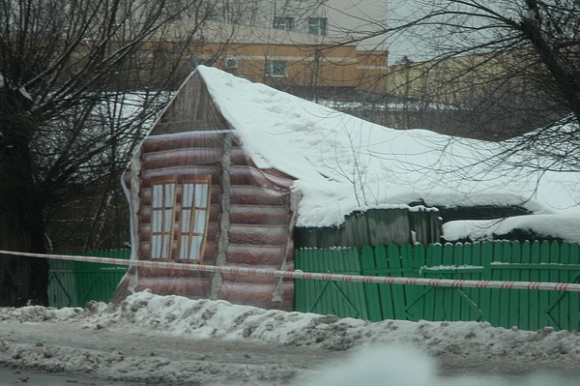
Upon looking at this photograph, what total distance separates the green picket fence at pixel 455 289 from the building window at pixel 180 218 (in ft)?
9.03

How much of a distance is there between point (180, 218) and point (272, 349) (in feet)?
19.8

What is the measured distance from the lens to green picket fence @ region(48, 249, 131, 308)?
70.7ft

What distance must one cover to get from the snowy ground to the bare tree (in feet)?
18.4

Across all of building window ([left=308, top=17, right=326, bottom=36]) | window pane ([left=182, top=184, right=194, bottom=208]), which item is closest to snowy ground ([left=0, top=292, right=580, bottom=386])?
window pane ([left=182, top=184, right=194, bottom=208])

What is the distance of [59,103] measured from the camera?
69.8 ft

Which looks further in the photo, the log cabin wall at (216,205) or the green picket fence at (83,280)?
the green picket fence at (83,280)

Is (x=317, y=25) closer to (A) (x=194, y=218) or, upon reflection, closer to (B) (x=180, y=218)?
(A) (x=194, y=218)

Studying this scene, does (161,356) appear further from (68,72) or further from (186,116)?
(68,72)

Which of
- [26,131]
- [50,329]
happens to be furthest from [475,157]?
[26,131]

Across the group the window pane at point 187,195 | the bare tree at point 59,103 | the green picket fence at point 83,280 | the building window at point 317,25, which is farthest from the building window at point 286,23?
the green picket fence at point 83,280

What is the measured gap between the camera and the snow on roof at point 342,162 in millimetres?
15914

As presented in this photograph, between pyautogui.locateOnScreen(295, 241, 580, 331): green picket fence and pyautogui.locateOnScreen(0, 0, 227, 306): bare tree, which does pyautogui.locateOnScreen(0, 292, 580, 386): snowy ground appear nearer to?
pyautogui.locateOnScreen(295, 241, 580, 331): green picket fence

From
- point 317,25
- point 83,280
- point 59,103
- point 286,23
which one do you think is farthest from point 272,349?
point 83,280

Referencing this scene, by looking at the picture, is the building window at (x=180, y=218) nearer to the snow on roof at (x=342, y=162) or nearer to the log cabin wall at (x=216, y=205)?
the log cabin wall at (x=216, y=205)
